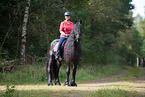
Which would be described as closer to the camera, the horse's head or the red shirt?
the horse's head

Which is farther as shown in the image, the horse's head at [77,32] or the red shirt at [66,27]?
the red shirt at [66,27]

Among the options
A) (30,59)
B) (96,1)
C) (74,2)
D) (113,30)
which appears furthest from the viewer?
(113,30)

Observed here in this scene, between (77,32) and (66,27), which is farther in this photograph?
(66,27)

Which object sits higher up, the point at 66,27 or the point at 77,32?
the point at 66,27

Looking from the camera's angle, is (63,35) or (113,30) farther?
(113,30)

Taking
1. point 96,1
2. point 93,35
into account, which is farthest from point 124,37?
point 96,1

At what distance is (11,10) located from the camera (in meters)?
16.2

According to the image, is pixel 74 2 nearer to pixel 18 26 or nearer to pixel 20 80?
pixel 18 26

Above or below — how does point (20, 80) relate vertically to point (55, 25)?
below

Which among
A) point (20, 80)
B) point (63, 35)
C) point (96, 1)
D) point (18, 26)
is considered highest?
point (96, 1)

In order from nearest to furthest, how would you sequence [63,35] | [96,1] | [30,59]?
[63,35] → [30,59] → [96,1]

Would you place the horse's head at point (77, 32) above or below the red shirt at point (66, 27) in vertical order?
below

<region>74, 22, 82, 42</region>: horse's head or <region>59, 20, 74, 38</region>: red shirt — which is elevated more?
<region>59, 20, 74, 38</region>: red shirt

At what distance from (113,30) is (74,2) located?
47.7ft
